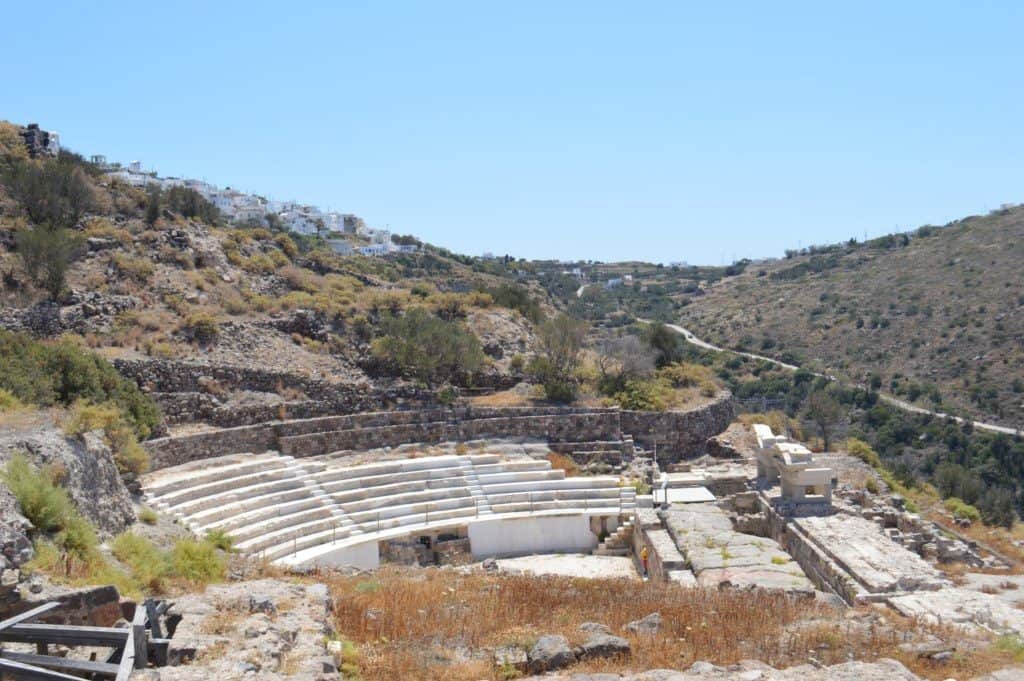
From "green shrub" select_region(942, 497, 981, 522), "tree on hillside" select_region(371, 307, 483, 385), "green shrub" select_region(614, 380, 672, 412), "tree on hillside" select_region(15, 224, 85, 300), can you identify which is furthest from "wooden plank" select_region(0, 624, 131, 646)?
"tree on hillside" select_region(15, 224, 85, 300)

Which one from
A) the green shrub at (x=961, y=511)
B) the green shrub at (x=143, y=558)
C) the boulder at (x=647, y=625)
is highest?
the green shrub at (x=143, y=558)

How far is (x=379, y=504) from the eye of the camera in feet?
68.1

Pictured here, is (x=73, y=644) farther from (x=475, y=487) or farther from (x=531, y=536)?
(x=475, y=487)

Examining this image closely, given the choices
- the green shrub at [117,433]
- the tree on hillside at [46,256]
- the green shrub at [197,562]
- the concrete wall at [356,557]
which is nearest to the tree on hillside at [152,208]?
the tree on hillside at [46,256]

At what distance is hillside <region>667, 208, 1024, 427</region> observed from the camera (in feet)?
160

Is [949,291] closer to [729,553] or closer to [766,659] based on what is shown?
[729,553]

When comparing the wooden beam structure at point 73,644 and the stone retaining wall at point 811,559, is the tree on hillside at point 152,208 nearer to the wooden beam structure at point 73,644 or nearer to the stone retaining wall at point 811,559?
the stone retaining wall at point 811,559

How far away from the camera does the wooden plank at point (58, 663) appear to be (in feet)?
22.4

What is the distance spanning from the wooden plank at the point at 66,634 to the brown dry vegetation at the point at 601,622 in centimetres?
278

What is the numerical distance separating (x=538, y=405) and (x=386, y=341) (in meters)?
6.49

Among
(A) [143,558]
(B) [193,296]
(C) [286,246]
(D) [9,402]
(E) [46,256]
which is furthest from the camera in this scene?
(C) [286,246]

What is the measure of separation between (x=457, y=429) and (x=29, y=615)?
18.0m

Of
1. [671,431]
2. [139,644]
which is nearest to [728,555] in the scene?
[671,431]

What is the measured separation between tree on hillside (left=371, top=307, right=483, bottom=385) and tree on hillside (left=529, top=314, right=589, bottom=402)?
7.57 feet
